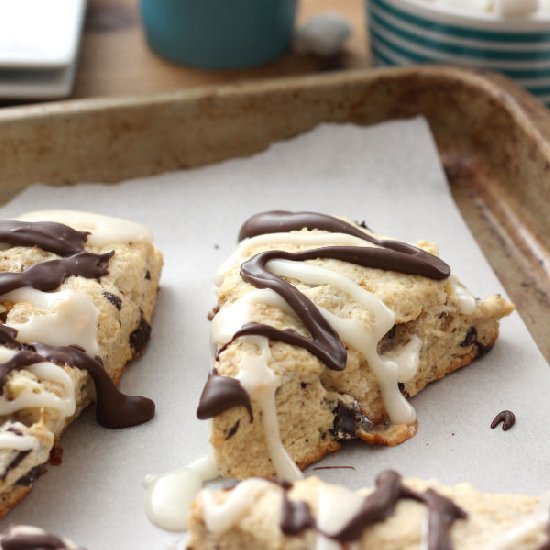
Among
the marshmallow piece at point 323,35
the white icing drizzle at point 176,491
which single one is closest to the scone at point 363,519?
the white icing drizzle at point 176,491

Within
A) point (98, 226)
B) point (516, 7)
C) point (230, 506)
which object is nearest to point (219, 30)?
point (516, 7)

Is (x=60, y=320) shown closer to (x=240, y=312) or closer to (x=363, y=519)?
(x=240, y=312)

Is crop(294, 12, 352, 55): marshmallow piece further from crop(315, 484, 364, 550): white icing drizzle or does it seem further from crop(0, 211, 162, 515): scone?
crop(315, 484, 364, 550): white icing drizzle

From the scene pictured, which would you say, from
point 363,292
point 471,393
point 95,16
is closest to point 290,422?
point 363,292

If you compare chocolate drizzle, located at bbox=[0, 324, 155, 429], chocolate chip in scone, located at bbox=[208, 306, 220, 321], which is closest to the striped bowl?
chocolate chip in scone, located at bbox=[208, 306, 220, 321]

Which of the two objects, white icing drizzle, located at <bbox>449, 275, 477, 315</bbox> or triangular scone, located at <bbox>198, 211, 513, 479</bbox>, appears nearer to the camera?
triangular scone, located at <bbox>198, 211, 513, 479</bbox>

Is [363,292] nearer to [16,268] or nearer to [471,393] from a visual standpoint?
[471,393]

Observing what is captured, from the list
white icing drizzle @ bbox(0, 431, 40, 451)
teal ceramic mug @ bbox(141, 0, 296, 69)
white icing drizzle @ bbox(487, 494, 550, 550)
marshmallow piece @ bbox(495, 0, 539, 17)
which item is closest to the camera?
white icing drizzle @ bbox(487, 494, 550, 550)
